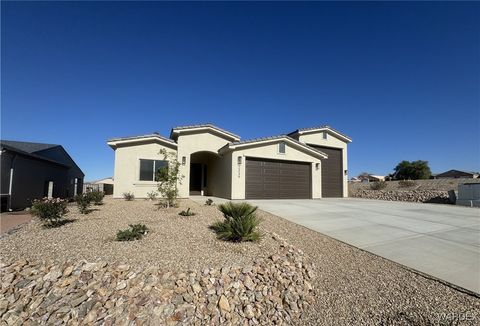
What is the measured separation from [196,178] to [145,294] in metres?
15.6

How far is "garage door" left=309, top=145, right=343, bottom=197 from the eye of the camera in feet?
60.4

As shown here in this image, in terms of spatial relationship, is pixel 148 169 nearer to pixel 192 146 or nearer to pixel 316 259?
pixel 192 146

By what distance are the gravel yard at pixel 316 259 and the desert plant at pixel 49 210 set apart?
34 cm

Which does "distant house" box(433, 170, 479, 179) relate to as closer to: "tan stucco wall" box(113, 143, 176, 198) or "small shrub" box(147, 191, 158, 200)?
"small shrub" box(147, 191, 158, 200)

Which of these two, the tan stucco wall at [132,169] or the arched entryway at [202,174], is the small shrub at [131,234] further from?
the arched entryway at [202,174]

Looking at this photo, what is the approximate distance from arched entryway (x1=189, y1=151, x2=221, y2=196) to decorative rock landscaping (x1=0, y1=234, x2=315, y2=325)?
13.9 metres

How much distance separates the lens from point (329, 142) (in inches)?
755

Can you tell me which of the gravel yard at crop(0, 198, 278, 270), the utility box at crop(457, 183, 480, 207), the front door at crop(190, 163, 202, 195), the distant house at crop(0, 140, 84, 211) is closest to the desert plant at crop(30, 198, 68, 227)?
the gravel yard at crop(0, 198, 278, 270)

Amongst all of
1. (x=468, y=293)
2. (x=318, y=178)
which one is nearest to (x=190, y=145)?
(x=318, y=178)

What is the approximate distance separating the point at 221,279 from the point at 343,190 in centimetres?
1764

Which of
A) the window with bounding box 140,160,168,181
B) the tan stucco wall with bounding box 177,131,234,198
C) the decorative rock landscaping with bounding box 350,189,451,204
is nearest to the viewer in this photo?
the window with bounding box 140,160,168,181

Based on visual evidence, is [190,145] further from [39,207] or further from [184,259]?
[184,259]

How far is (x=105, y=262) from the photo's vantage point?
4.21m

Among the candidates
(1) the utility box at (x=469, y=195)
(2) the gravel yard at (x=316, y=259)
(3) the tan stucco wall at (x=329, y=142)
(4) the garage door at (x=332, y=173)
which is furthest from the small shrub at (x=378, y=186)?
(2) the gravel yard at (x=316, y=259)
